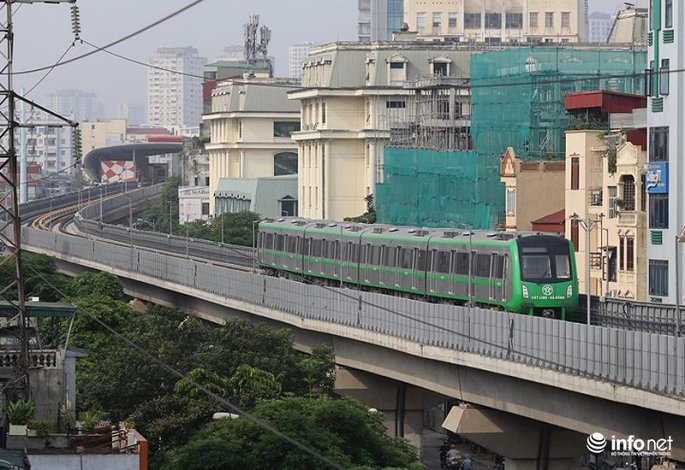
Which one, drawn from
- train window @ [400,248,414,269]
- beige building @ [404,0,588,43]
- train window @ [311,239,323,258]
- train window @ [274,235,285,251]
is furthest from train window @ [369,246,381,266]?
beige building @ [404,0,588,43]

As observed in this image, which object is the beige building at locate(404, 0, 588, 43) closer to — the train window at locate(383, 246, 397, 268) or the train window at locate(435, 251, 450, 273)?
Result: the train window at locate(383, 246, 397, 268)

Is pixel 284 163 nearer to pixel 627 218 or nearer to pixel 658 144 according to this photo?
pixel 627 218

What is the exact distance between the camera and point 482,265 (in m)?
50.6

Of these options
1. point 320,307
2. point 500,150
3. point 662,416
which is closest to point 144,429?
point 662,416

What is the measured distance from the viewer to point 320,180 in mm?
124188

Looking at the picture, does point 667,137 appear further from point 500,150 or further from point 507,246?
point 500,150

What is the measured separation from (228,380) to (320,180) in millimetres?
78299

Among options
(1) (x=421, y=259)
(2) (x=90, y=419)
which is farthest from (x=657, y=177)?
(2) (x=90, y=419)

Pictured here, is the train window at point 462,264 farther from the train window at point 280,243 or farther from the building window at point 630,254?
the train window at point 280,243

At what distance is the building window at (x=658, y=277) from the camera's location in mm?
62344

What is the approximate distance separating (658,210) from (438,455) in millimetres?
11542

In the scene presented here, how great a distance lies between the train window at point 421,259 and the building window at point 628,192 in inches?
508

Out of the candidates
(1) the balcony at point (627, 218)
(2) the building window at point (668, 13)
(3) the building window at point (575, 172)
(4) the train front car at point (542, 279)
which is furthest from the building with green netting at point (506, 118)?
(4) the train front car at point (542, 279)

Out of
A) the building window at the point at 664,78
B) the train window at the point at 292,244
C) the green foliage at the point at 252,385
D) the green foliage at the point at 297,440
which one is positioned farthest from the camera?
the train window at the point at 292,244
